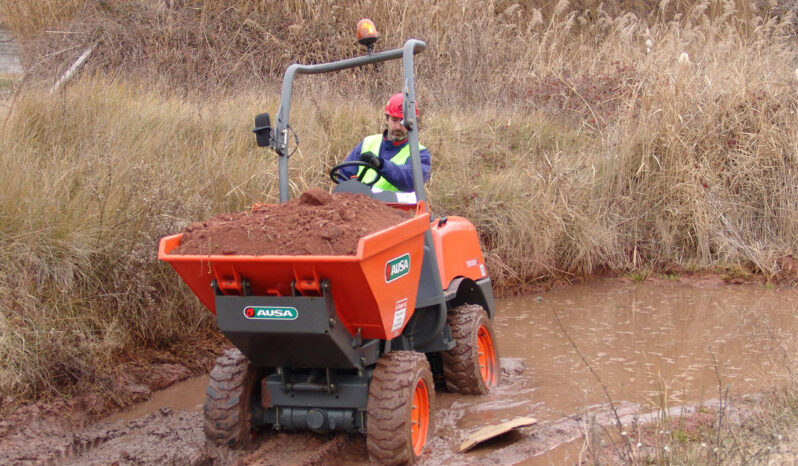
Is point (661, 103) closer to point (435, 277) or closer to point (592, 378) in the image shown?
point (592, 378)

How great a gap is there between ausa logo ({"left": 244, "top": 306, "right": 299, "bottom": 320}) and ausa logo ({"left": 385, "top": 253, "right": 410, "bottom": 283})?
1.40 ft

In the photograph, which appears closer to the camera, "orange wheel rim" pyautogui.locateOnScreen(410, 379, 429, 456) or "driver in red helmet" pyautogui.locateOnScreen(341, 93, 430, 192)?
"orange wheel rim" pyautogui.locateOnScreen(410, 379, 429, 456)

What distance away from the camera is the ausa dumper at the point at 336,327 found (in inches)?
132

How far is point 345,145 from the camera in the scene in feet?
26.5

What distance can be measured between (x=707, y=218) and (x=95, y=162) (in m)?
5.74

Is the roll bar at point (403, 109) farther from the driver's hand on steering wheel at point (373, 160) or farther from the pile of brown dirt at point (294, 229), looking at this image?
the pile of brown dirt at point (294, 229)

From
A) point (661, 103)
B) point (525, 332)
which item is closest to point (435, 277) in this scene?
point (525, 332)

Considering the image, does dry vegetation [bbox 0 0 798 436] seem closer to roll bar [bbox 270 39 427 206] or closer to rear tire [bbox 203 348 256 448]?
rear tire [bbox 203 348 256 448]

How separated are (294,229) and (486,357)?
2.17 m

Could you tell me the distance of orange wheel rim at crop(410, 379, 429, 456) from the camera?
3961 mm

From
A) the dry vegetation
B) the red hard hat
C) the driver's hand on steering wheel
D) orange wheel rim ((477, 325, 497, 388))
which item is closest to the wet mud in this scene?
orange wheel rim ((477, 325, 497, 388))

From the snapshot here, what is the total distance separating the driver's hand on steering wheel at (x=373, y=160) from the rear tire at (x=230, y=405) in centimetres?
127

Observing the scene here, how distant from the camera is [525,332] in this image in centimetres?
654

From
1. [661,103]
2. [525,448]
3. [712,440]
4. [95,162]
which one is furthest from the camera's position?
[661,103]
